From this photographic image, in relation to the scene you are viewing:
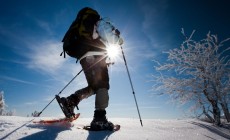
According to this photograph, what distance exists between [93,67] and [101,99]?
66 centimetres

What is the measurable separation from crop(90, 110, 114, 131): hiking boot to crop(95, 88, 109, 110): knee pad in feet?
0.30

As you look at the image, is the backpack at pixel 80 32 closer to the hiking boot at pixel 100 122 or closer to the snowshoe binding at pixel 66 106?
the snowshoe binding at pixel 66 106

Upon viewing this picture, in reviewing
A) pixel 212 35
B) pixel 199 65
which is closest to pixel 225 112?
pixel 199 65

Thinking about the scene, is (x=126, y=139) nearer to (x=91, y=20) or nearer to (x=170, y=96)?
(x=91, y=20)

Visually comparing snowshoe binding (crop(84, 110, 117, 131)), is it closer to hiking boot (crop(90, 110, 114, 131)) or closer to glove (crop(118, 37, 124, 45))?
hiking boot (crop(90, 110, 114, 131))

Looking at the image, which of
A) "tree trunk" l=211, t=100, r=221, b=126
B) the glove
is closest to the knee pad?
the glove

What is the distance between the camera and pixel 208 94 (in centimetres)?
707

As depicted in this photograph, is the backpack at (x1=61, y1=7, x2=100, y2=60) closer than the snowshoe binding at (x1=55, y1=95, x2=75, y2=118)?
No

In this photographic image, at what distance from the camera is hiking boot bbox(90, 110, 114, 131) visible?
3.43 metres

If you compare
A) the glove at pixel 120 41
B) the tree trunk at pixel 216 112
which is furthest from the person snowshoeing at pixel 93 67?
the tree trunk at pixel 216 112

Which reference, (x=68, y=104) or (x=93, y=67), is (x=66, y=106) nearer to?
(x=68, y=104)

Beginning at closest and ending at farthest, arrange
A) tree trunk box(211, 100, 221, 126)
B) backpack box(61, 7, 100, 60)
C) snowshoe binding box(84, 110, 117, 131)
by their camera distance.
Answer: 1. snowshoe binding box(84, 110, 117, 131)
2. backpack box(61, 7, 100, 60)
3. tree trunk box(211, 100, 221, 126)

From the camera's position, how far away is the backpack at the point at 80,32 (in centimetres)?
412

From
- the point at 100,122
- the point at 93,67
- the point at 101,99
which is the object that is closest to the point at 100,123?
the point at 100,122
